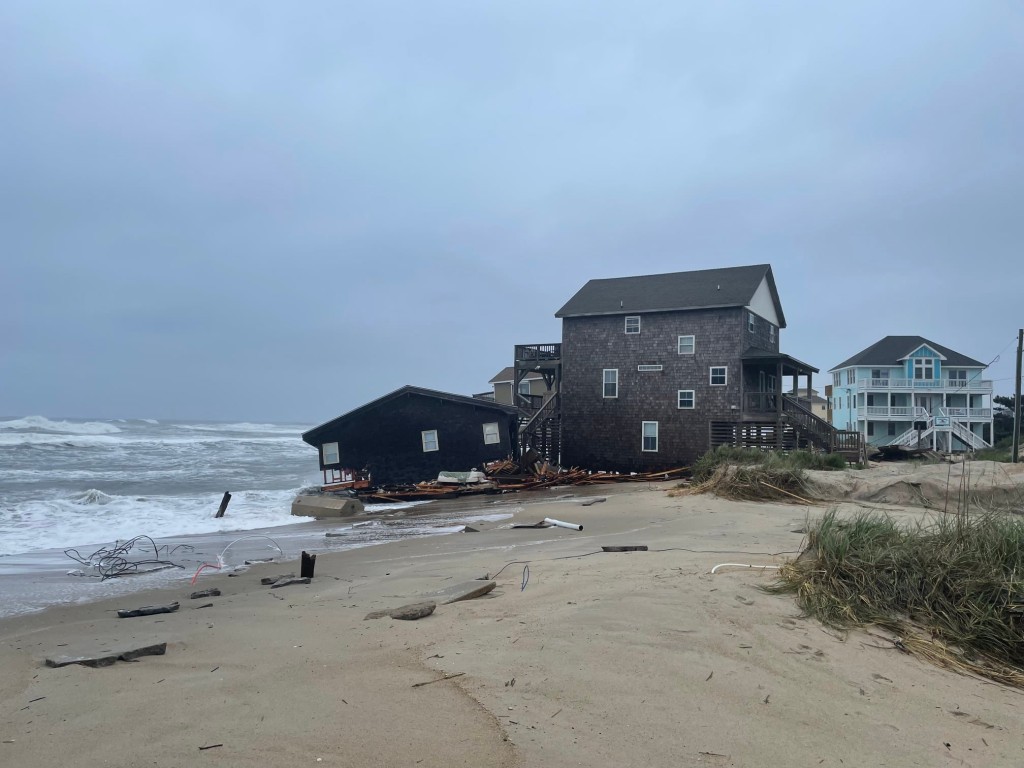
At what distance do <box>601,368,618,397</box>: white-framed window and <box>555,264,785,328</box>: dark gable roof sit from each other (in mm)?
3007

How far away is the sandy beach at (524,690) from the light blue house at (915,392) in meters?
50.8

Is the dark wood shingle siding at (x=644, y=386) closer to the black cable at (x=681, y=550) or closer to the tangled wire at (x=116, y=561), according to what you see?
the tangled wire at (x=116, y=561)

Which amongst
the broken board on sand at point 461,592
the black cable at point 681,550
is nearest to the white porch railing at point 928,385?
the black cable at point 681,550

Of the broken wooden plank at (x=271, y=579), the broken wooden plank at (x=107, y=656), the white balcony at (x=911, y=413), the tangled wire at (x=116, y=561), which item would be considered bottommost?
the tangled wire at (x=116, y=561)

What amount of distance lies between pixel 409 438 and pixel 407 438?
0.29ft

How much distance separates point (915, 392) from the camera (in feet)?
169

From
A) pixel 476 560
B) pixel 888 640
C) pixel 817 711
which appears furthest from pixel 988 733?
pixel 476 560

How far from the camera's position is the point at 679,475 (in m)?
30.4

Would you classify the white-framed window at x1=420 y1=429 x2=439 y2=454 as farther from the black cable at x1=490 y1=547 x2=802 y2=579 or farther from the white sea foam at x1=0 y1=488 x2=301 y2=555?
the black cable at x1=490 y1=547 x2=802 y2=579

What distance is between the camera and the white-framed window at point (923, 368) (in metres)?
52.1

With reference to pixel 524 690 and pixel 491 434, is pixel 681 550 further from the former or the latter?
pixel 491 434

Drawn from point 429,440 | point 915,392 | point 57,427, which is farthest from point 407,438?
point 57,427

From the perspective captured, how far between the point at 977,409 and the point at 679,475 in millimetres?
34386

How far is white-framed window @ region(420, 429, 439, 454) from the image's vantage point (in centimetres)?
3030
